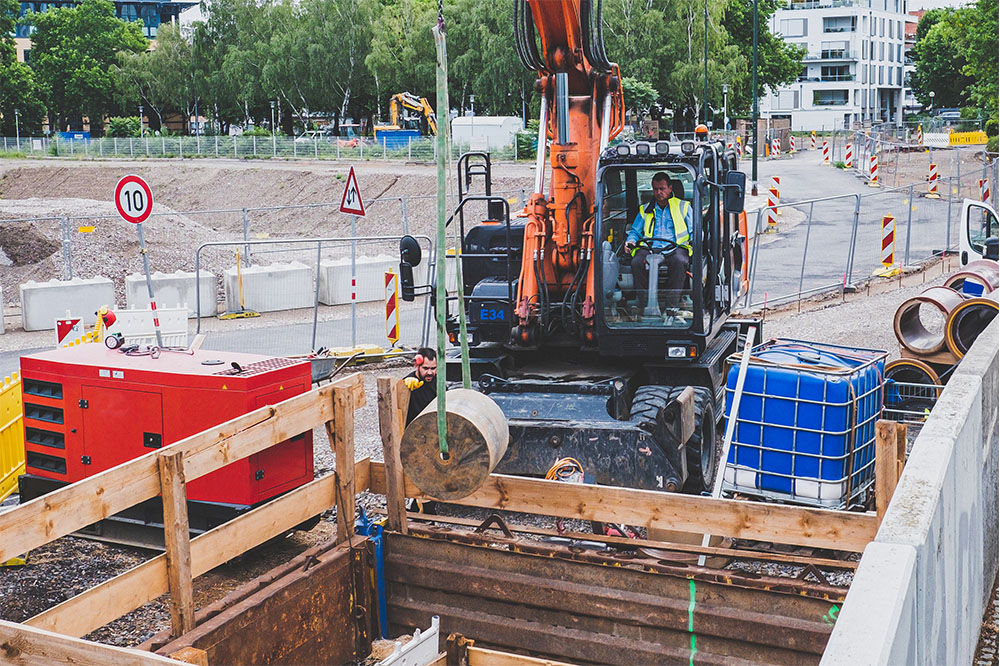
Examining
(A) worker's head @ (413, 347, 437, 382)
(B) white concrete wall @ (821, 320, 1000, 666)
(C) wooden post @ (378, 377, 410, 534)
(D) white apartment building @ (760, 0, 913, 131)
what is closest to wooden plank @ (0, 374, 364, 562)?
(C) wooden post @ (378, 377, 410, 534)

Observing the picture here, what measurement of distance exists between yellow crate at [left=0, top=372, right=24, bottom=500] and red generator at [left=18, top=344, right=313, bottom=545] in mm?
808

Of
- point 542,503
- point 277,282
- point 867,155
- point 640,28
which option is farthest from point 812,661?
point 640,28

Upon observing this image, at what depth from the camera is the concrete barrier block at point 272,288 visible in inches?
844

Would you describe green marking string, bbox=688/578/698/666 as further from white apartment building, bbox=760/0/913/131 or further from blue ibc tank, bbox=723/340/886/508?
white apartment building, bbox=760/0/913/131

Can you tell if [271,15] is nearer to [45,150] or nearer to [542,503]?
[45,150]

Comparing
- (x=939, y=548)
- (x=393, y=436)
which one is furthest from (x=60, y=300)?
(x=939, y=548)

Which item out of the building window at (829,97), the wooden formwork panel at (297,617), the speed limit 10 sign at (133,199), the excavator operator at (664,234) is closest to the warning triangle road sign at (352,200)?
the speed limit 10 sign at (133,199)

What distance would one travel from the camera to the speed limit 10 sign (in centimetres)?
1263

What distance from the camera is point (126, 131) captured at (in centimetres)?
8575

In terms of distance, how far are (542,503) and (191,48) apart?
288 ft

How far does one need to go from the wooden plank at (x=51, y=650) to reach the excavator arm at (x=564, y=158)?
20.0 ft

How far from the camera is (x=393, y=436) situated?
21.8ft

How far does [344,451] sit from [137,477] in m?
1.55

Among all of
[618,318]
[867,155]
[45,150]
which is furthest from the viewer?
Answer: [45,150]
